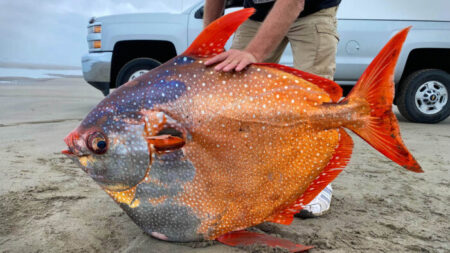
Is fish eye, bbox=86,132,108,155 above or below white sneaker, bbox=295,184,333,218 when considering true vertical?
above

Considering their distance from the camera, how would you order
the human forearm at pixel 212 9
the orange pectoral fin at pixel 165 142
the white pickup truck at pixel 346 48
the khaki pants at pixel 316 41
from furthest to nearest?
the white pickup truck at pixel 346 48
the human forearm at pixel 212 9
the khaki pants at pixel 316 41
the orange pectoral fin at pixel 165 142

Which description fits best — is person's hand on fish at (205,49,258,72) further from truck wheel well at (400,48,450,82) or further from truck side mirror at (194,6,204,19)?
truck wheel well at (400,48,450,82)

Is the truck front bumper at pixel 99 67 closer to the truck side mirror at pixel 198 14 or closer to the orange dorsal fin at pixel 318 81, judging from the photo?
the truck side mirror at pixel 198 14

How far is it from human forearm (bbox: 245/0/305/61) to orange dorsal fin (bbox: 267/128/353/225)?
0.44 meters

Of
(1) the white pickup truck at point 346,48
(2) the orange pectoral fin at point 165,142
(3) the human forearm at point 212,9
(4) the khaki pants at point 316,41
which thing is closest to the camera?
(2) the orange pectoral fin at point 165,142

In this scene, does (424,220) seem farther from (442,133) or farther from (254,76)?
(442,133)

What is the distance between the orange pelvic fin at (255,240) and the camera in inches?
54.9

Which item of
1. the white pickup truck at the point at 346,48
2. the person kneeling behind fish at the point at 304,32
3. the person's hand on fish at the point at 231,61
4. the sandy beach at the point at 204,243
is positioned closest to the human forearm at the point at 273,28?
the person kneeling behind fish at the point at 304,32

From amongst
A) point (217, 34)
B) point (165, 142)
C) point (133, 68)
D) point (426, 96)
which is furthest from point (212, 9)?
point (426, 96)

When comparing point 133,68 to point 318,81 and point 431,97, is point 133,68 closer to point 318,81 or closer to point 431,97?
point 318,81

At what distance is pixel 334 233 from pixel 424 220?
1.77 feet

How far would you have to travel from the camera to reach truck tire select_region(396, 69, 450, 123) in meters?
5.37

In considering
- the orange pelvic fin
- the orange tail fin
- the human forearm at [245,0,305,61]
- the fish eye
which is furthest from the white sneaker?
the fish eye

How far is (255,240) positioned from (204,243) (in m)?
0.21
